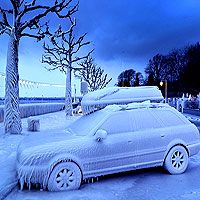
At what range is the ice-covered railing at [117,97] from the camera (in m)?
6.98

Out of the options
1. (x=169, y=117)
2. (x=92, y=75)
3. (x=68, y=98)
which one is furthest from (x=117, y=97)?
(x=92, y=75)

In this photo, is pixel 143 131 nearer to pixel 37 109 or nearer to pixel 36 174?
pixel 36 174

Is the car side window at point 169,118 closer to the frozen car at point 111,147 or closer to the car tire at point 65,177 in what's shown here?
the frozen car at point 111,147

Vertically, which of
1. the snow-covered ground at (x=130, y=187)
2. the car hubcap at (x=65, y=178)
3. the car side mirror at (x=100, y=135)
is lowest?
the snow-covered ground at (x=130, y=187)

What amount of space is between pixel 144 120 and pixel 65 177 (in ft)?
6.93

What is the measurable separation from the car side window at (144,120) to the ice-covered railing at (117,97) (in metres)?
0.39

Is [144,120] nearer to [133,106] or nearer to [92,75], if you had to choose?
[133,106]

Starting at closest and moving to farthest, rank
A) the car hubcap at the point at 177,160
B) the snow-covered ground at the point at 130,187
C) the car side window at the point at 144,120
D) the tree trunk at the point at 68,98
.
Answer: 1. the snow-covered ground at the point at 130,187
2. the car side window at the point at 144,120
3. the car hubcap at the point at 177,160
4. the tree trunk at the point at 68,98

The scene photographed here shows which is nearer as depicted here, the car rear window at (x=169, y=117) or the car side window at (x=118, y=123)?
the car side window at (x=118, y=123)

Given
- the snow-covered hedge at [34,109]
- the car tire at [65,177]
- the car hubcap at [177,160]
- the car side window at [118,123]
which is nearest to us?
the car tire at [65,177]

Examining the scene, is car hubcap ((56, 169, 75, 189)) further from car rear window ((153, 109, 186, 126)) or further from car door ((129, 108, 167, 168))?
car rear window ((153, 109, 186, 126))

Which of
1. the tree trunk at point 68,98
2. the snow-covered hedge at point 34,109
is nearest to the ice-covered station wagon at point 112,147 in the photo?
the snow-covered hedge at point 34,109

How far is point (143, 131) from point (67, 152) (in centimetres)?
171

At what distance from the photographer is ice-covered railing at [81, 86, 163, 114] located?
698 cm
